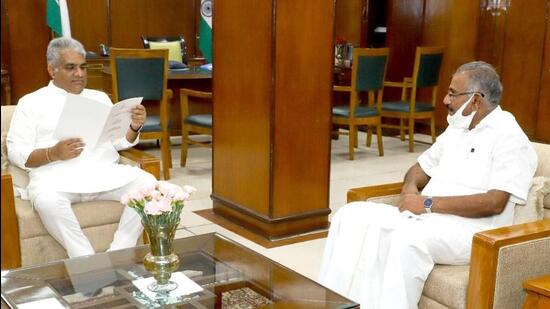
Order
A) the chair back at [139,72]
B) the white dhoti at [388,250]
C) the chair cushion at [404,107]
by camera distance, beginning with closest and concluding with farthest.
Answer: the white dhoti at [388,250] → the chair back at [139,72] → the chair cushion at [404,107]

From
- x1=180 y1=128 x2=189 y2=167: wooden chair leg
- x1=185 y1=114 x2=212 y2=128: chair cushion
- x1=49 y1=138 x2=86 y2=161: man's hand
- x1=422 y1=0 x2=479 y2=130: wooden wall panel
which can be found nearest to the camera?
x1=49 y1=138 x2=86 y2=161: man's hand

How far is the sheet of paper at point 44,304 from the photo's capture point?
6.79ft

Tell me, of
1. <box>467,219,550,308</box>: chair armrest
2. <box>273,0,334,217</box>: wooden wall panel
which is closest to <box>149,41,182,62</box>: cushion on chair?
<box>273,0,334,217</box>: wooden wall panel

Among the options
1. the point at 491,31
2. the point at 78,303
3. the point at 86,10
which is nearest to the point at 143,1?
the point at 86,10

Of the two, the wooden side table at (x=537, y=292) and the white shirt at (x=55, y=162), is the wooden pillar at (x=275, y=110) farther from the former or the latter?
the wooden side table at (x=537, y=292)

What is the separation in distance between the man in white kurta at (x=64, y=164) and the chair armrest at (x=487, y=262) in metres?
1.60

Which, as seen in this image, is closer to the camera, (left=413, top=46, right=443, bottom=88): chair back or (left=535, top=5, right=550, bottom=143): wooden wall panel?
(left=413, top=46, right=443, bottom=88): chair back

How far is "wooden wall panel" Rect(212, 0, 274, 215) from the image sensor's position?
3.63 metres

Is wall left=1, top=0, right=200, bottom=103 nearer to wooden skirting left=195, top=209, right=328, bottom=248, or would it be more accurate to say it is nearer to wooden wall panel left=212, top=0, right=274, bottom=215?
wooden wall panel left=212, top=0, right=274, bottom=215

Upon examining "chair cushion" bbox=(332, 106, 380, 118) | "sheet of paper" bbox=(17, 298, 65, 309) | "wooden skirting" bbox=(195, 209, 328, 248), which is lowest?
"wooden skirting" bbox=(195, 209, 328, 248)

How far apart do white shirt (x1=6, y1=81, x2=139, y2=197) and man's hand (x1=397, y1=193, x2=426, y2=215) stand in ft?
4.35

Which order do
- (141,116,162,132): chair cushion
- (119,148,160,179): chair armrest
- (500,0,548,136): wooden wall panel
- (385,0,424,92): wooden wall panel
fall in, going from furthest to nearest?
(385,0,424,92): wooden wall panel → (500,0,548,136): wooden wall panel → (141,116,162,132): chair cushion → (119,148,160,179): chair armrest

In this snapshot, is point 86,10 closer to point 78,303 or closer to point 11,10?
point 11,10

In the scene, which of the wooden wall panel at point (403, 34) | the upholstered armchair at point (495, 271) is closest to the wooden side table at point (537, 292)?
the upholstered armchair at point (495, 271)
